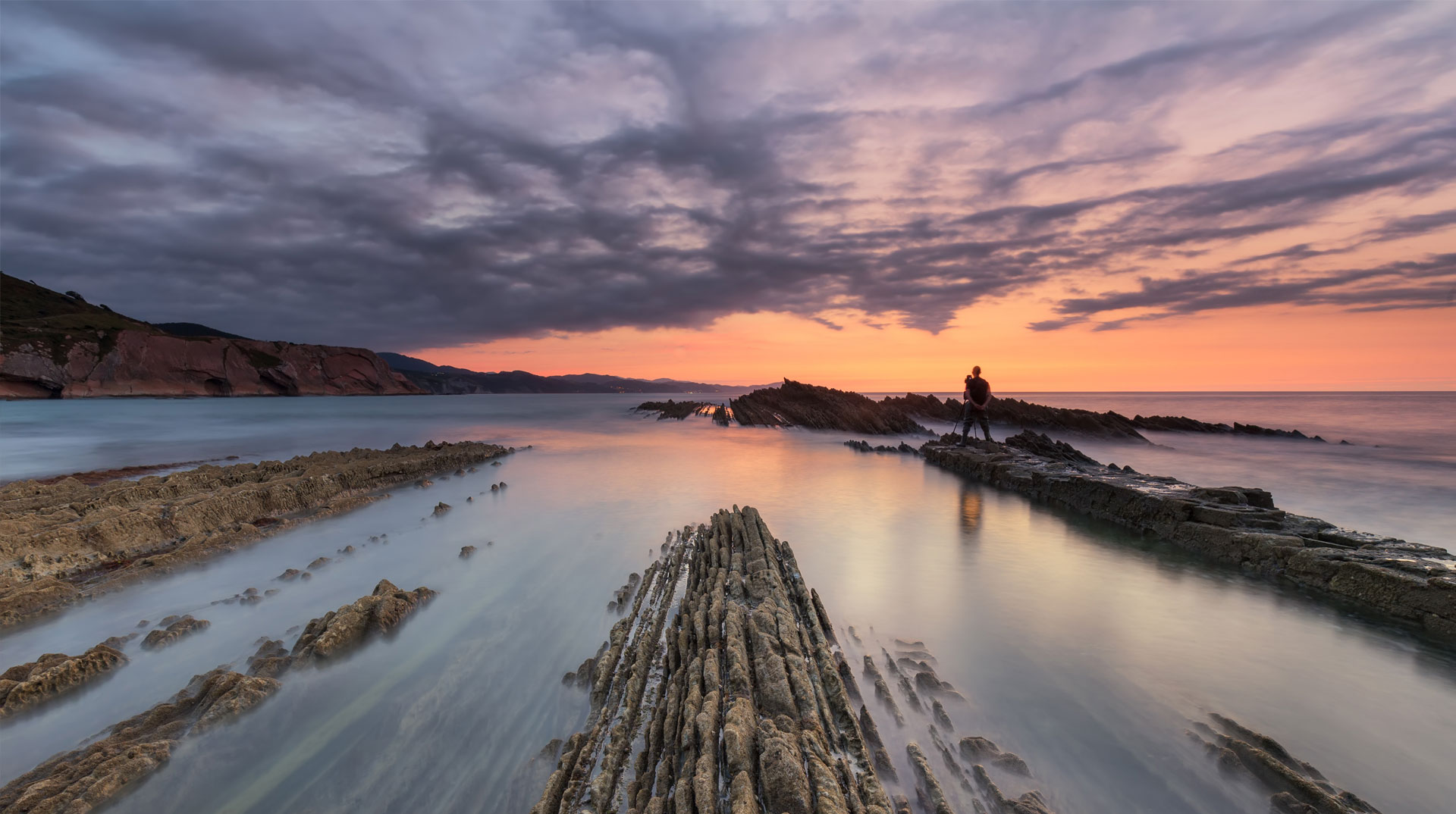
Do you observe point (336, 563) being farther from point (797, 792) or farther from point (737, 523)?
point (797, 792)

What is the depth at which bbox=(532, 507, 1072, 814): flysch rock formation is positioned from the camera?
298 centimetres

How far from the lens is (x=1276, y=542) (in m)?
8.16

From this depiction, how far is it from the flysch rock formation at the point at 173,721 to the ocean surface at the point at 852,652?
6.3 inches

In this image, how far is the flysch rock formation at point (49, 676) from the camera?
4441mm

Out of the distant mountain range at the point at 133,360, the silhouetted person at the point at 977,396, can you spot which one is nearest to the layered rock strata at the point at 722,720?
the silhouetted person at the point at 977,396

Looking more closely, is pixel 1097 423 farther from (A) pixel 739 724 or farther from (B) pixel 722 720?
(A) pixel 739 724

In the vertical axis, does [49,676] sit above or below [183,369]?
below

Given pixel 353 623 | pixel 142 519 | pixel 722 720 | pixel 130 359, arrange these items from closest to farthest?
pixel 722 720 < pixel 353 623 < pixel 142 519 < pixel 130 359

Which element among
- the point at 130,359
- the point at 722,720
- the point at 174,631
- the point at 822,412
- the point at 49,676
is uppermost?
the point at 130,359

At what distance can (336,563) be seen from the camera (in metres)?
8.59

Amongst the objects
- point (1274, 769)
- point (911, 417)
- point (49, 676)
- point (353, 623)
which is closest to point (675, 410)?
point (911, 417)

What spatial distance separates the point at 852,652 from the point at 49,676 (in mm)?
8116

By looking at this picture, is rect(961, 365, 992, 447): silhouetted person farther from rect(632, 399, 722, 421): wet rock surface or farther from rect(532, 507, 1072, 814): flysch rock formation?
rect(632, 399, 722, 421): wet rock surface

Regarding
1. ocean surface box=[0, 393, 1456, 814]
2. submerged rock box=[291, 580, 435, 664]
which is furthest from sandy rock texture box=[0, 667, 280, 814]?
submerged rock box=[291, 580, 435, 664]
